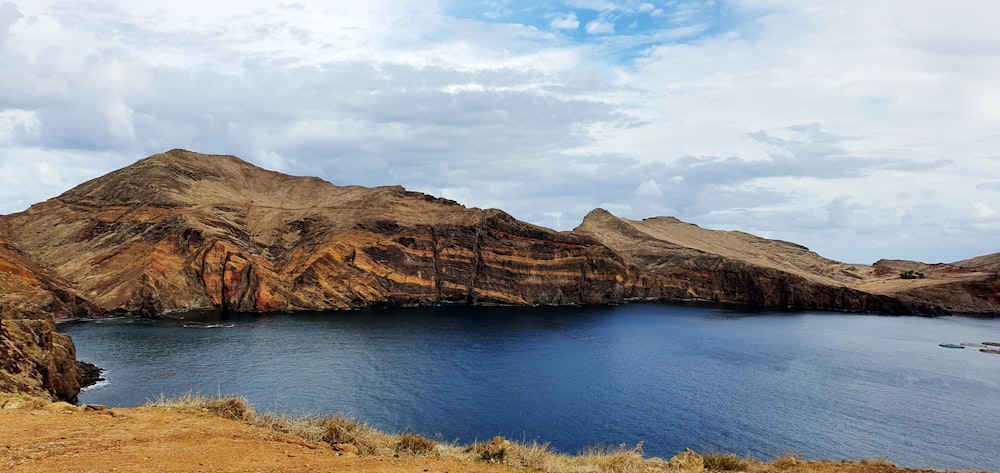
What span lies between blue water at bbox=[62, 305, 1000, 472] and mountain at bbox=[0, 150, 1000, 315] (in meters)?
13.0

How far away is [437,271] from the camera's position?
13550 cm

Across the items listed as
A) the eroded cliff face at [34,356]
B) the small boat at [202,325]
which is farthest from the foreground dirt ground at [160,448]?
the small boat at [202,325]

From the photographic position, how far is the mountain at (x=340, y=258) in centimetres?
11331

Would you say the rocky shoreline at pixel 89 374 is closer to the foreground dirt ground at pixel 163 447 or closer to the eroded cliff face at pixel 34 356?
the eroded cliff face at pixel 34 356

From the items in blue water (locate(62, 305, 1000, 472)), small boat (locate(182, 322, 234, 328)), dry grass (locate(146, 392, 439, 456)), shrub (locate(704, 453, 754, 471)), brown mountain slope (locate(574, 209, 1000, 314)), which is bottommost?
blue water (locate(62, 305, 1000, 472))

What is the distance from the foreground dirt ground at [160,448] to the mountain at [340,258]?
9725cm

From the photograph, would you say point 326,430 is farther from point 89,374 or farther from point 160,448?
point 89,374

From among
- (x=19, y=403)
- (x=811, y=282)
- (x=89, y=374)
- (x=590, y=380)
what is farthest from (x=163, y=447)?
(x=811, y=282)

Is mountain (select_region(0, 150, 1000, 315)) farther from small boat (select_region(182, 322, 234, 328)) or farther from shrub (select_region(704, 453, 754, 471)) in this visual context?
shrub (select_region(704, 453, 754, 471))

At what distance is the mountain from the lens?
4461 inches

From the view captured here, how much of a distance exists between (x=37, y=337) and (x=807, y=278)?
604ft

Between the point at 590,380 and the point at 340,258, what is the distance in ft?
242

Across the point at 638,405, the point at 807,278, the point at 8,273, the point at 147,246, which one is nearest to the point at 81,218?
the point at 147,246

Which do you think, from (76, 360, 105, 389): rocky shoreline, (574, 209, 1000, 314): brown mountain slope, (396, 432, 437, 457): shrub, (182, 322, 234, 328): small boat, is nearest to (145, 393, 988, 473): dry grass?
(396, 432, 437, 457): shrub
